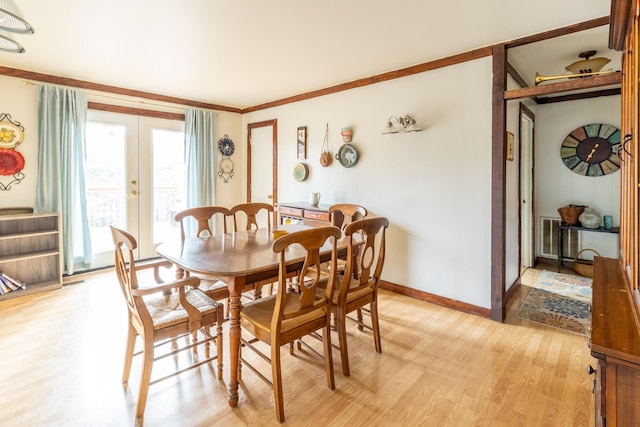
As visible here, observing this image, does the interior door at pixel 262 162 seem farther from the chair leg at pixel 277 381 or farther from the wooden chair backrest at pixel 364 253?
the chair leg at pixel 277 381

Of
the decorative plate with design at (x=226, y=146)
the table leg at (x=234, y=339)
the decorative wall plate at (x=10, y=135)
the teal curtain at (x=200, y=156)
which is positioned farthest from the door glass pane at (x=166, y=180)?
the table leg at (x=234, y=339)

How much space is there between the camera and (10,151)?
3529 mm

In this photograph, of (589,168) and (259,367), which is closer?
(259,367)

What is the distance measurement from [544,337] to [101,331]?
3532 mm

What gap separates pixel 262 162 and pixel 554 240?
4.44m

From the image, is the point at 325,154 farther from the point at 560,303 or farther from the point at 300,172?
the point at 560,303

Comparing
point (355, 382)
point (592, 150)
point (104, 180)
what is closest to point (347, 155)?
point (355, 382)

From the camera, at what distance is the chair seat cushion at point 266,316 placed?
1.82 meters

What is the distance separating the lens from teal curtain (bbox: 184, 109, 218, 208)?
4.91 metres

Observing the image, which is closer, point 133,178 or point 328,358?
point 328,358

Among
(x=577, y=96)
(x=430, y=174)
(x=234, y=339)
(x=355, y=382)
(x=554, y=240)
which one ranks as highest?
(x=577, y=96)

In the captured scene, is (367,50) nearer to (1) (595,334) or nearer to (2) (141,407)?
(1) (595,334)

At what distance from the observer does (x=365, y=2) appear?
2199mm

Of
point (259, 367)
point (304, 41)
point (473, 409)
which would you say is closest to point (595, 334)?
point (473, 409)
